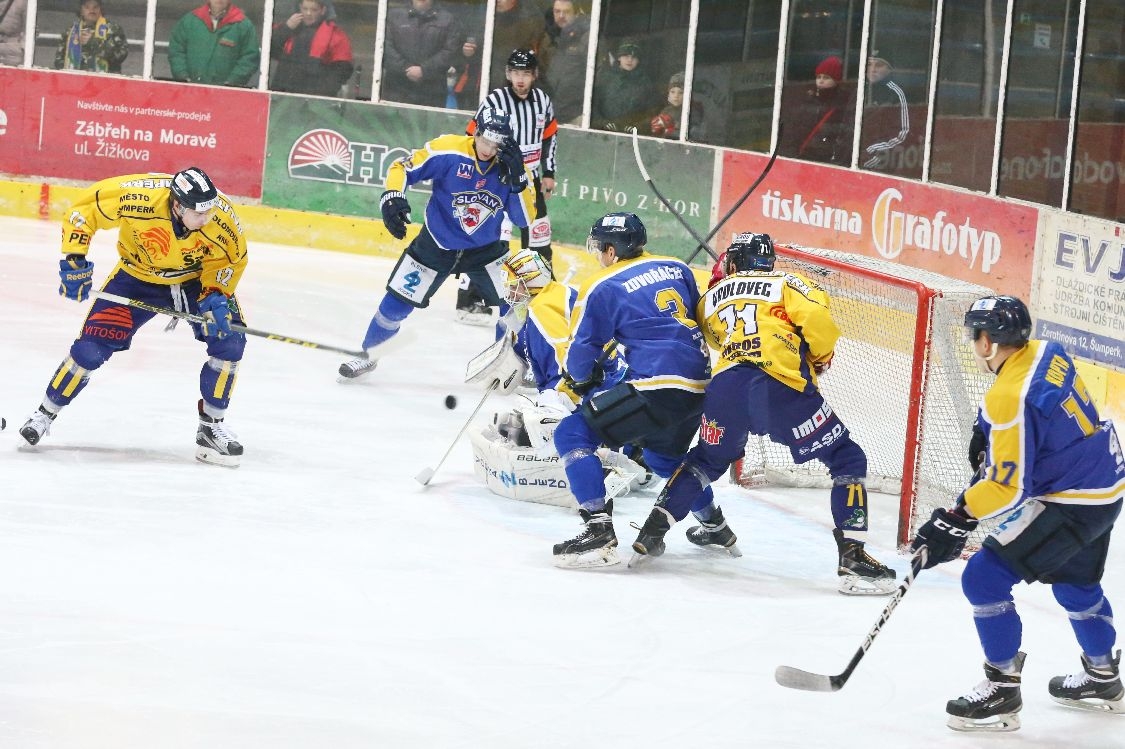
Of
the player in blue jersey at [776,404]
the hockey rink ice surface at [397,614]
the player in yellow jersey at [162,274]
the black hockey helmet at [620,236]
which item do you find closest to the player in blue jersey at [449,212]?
the hockey rink ice surface at [397,614]

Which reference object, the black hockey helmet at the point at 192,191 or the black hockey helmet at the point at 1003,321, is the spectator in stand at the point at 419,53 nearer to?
the black hockey helmet at the point at 192,191

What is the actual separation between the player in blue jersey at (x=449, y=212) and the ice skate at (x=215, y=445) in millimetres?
1646

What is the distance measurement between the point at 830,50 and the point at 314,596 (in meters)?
6.71

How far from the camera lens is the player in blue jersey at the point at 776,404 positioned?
4.64 meters

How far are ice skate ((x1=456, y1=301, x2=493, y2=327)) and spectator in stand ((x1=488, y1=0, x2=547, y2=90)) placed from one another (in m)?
2.37

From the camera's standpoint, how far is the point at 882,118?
31.6 ft

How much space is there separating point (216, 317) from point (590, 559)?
1.67 metres

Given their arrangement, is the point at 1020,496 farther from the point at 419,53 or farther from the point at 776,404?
the point at 419,53

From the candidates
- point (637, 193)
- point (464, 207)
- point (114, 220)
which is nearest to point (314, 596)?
point (114, 220)

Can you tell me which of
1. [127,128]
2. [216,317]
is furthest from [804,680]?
[127,128]

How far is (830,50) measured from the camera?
1009cm

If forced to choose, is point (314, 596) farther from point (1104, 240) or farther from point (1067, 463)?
point (1104, 240)

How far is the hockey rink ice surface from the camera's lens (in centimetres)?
354

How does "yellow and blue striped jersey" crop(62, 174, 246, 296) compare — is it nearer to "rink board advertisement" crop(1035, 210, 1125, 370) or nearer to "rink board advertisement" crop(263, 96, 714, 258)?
"rink board advertisement" crop(1035, 210, 1125, 370)
